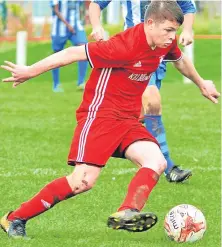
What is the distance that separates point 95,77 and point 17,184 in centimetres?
249

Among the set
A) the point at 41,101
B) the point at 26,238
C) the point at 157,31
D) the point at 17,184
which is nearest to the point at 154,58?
the point at 157,31

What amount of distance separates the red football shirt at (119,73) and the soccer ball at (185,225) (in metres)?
0.75

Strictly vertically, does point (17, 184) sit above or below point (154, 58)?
below

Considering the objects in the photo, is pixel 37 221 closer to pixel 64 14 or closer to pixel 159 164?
pixel 159 164

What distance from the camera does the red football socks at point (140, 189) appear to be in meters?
6.60

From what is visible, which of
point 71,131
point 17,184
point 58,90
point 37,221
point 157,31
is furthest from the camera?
point 58,90

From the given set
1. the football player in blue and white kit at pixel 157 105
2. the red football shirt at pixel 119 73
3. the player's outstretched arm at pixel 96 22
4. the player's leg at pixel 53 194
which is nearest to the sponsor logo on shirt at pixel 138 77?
the red football shirt at pixel 119 73

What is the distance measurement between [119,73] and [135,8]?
3171mm

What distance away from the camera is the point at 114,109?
700cm

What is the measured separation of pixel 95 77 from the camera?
7.03 m

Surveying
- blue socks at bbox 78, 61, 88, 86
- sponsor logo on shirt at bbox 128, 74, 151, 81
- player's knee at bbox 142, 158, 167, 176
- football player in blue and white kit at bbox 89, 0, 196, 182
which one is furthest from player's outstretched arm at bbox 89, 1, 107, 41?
blue socks at bbox 78, 61, 88, 86

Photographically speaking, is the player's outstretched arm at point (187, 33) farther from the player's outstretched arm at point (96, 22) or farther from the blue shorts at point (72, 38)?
the blue shorts at point (72, 38)

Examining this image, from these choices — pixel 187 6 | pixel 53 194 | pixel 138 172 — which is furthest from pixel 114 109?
pixel 187 6

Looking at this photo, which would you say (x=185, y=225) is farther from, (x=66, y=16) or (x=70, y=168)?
(x=66, y=16)
